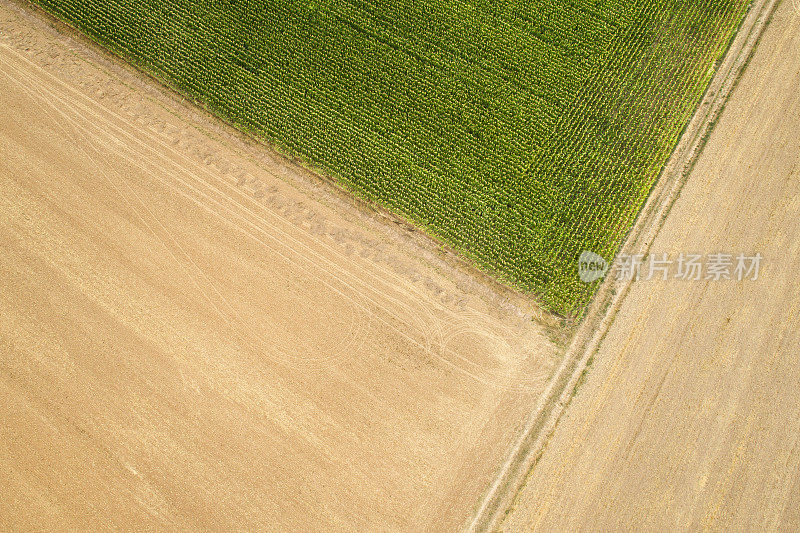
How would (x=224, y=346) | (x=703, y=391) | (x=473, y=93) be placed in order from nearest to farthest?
(x=703, y=391) → (x=224, y=346) → (x=473, y=93)

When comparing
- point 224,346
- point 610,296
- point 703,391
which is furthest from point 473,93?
point 703,391

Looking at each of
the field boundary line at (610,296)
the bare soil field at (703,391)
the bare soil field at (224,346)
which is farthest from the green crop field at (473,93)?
the bare soil field at (703,391)

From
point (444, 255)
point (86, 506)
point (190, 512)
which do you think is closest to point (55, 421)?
point (86, 506)

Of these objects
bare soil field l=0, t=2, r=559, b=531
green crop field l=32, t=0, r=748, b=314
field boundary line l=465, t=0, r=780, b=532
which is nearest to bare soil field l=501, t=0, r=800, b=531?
field boundary line l=465, t=0, r=780, b=532

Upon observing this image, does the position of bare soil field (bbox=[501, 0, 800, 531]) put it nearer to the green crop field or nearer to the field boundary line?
the field boundary line

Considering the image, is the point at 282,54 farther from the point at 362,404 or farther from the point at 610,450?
the point at 610,450

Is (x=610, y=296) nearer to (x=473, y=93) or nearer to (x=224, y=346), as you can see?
(x=473, y=93)
